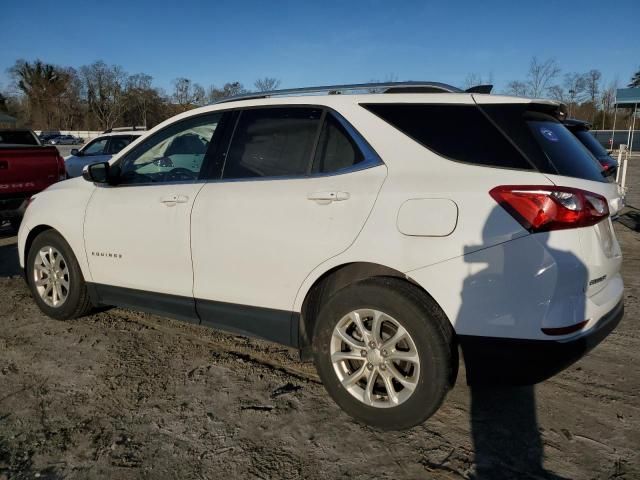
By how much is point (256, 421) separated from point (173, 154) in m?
2.19

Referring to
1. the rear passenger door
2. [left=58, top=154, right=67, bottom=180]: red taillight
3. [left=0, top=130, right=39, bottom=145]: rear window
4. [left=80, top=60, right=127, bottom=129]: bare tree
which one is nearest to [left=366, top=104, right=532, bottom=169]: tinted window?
the rear passenger door

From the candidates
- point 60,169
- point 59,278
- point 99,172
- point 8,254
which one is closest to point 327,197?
point 99,172

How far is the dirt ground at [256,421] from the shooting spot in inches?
101

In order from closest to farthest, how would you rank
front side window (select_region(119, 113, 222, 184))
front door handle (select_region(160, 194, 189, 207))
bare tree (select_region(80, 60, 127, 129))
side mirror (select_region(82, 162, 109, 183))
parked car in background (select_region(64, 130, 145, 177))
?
1. front door handle (select_region(160, 194, 189, 207))
2. front side window (select_region(119, 113, 222, 184))
3. side mirror (select_region(82, 162, 109, 183))
4. parked car in background (select_region(64, 130, 145, 177))
5. bare tree (select_region(80, 60, 127, 129))

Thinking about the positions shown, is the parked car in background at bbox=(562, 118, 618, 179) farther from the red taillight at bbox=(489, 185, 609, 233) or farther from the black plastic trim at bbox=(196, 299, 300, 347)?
the black plastic trim at bbox=(196, 299, 300, 347)

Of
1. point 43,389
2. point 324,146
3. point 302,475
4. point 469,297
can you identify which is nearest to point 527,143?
point 469,297

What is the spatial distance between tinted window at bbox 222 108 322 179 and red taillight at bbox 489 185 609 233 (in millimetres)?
1233

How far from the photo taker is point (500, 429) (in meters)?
2.86

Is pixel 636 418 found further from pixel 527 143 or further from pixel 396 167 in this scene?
pixel 396 167

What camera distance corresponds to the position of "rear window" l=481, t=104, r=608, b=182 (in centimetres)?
257

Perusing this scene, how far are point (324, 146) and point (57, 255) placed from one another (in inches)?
107

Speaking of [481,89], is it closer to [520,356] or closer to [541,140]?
[541,140]

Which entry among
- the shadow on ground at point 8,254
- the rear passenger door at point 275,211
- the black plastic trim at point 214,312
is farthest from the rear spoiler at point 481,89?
the shadow on ground at point 8,254

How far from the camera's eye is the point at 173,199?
3607 millimetres
